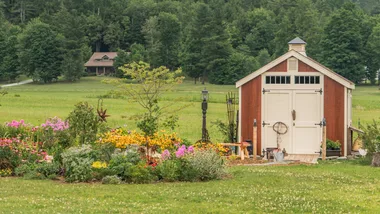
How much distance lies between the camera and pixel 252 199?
15352 mm

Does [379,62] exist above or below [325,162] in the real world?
above

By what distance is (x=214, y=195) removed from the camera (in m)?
15.9

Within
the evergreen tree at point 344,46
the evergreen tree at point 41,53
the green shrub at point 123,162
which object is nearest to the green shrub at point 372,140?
the green shrub at point 123,162

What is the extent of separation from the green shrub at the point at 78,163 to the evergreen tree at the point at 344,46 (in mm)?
86815

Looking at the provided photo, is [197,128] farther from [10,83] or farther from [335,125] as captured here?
[10,83]

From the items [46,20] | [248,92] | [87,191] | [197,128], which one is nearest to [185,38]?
[46,20]

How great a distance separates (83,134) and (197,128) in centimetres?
1571

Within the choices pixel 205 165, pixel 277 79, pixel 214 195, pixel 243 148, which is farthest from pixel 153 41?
pixel 214 195

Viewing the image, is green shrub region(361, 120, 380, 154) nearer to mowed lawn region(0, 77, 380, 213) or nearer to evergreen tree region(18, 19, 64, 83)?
mowed lawn region(0, 77, 380, 213)

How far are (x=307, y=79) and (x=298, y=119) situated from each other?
5.21ft

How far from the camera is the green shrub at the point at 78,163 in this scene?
18453 mm

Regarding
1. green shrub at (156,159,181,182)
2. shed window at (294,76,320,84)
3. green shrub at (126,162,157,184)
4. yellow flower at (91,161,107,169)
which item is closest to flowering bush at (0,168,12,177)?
yellow flower at (91,161,107,169)

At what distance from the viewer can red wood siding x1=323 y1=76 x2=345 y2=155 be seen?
90.9 feet

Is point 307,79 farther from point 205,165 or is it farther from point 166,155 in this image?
point 205,165
